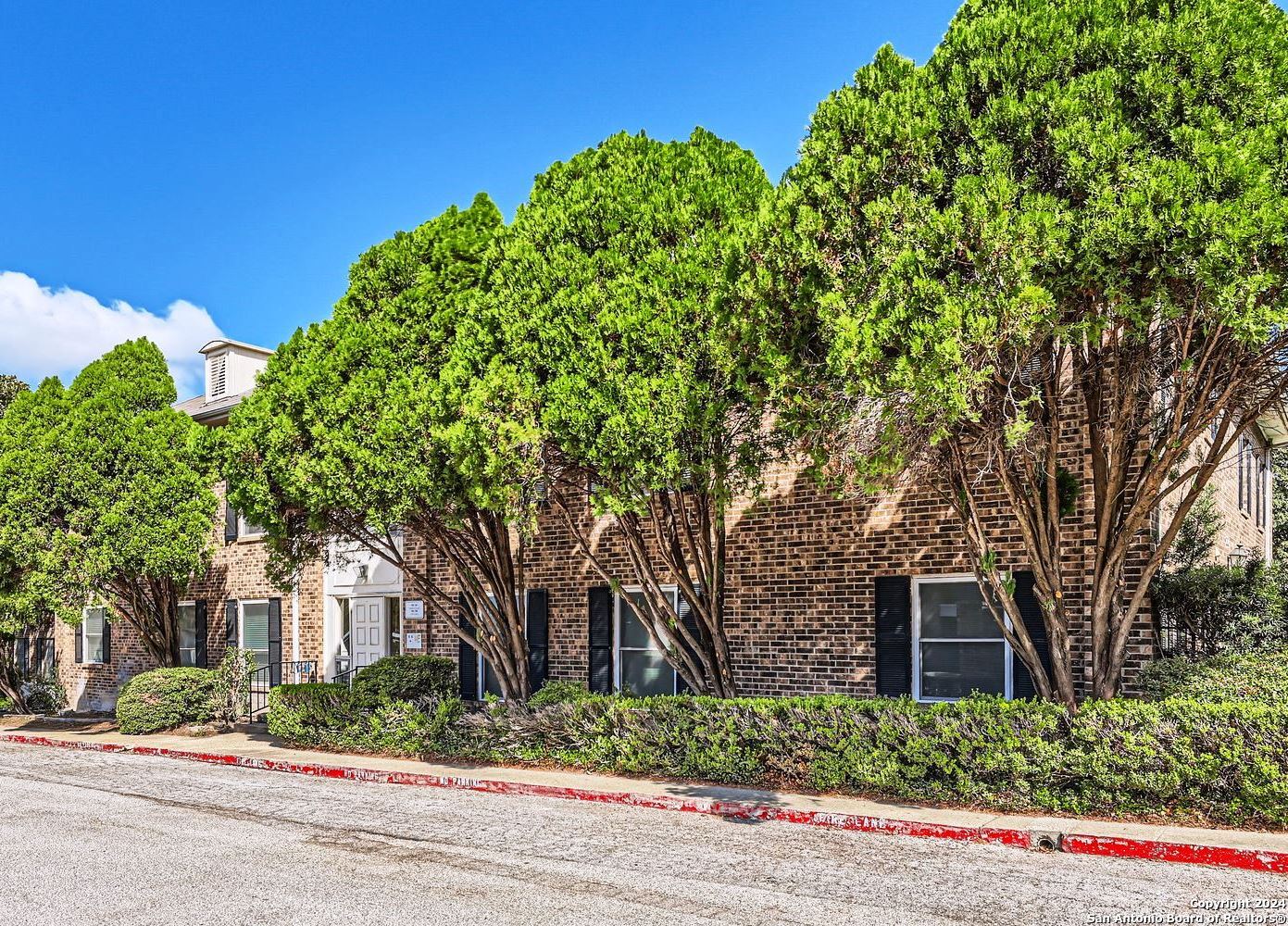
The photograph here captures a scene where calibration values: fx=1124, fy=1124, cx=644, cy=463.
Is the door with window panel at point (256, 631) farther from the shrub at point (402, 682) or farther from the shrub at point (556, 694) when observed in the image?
the shrub at point (556, 694)

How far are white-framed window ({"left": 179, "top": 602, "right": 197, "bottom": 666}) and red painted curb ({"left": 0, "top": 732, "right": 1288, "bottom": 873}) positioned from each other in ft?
26.8

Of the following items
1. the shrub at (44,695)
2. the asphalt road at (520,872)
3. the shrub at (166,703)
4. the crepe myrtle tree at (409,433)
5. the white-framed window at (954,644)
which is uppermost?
the crepe myrtle tree at (409,433)

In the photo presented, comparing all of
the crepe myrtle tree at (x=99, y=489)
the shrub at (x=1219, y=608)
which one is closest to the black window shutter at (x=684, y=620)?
the shrub at (x=1219, y=608)

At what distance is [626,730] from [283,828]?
12.7 feet

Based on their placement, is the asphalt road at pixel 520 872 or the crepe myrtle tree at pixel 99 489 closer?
the asphalt road at pixel 520 872

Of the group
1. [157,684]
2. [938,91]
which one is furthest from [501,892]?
A: [157,684]

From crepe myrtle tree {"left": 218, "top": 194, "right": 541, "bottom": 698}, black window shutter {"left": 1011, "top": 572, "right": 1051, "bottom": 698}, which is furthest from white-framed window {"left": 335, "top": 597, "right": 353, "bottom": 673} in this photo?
black window shutter {"left": 1011, "top": 572, "right": 1051, "bottom": 698}

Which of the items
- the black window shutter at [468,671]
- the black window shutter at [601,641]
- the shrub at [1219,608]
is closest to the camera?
the shrub at [1219,608]

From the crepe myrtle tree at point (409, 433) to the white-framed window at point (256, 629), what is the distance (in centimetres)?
671

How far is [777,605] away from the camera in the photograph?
14.5 m

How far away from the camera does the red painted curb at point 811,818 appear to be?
7.97 meters

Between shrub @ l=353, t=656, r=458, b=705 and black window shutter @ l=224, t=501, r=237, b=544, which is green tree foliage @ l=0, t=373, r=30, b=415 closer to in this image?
black window shutter @ l=224, t=501, r=237, b=544

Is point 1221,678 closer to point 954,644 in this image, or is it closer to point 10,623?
point 954,644

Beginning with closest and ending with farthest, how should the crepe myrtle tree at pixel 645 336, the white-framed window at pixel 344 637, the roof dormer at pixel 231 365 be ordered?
the crepe myrtle tree at pixel 645 336 < the white-framed window at pixel 344 637 < the roof dormer at pixel 231 365
